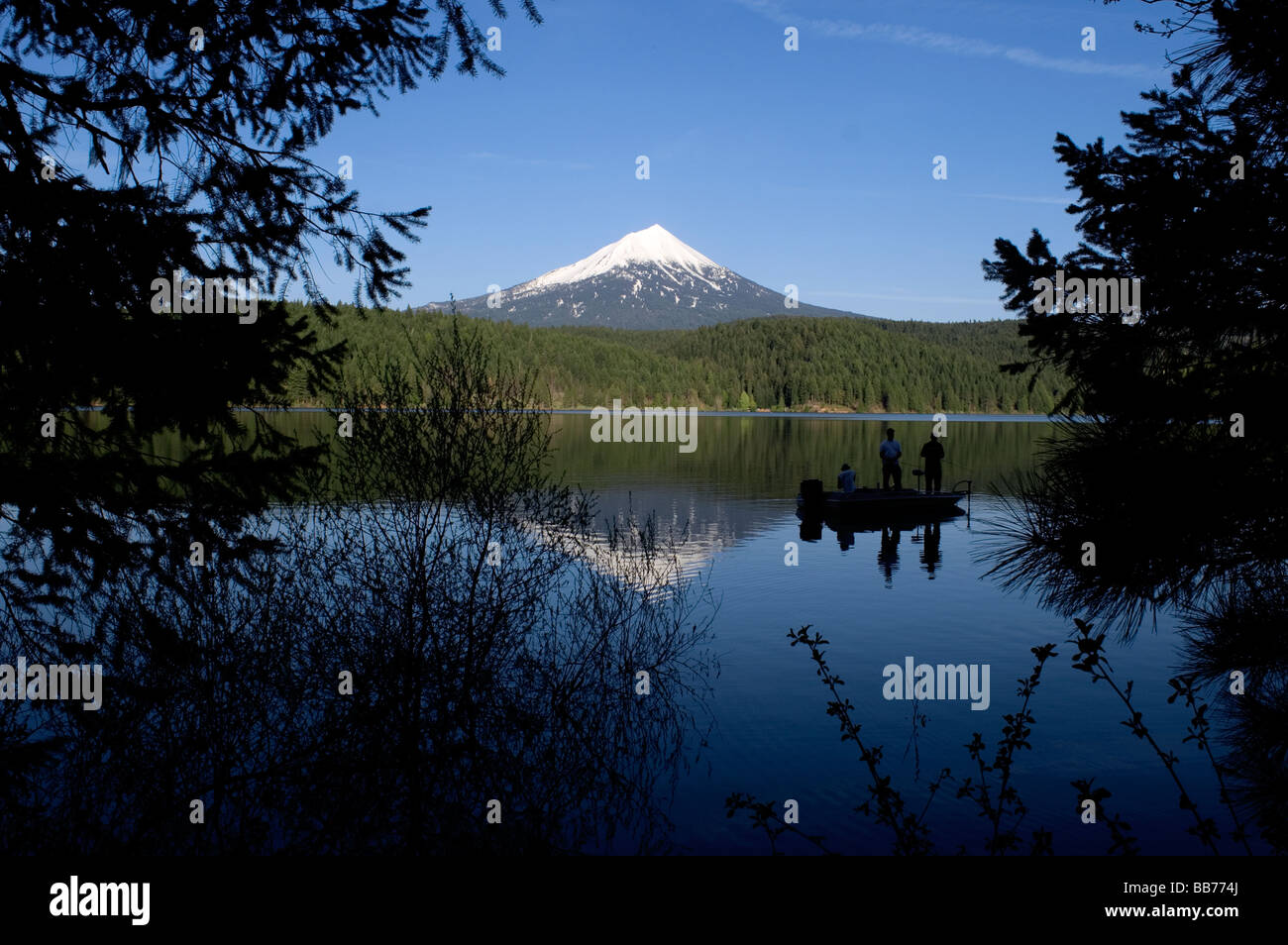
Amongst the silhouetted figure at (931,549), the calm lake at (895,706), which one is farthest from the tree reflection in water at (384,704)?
the silhouetted figure at (931,549)

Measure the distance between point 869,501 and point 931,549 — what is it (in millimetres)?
4745

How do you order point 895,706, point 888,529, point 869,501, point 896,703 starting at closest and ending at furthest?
point 895,706, point 896,703, point 888,529, point 869,501

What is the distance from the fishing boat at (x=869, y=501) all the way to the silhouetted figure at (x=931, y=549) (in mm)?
1031

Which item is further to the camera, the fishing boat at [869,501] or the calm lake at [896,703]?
the fishing boat at [869,501]

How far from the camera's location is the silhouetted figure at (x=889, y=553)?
66.4 ft

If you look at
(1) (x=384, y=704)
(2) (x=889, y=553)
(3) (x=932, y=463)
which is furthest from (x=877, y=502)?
(1) (x=384, y=704)

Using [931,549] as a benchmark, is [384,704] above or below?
above

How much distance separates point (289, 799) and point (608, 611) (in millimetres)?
6085

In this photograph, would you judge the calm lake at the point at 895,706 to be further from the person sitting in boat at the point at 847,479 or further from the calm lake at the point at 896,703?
the person sitting in boat at the point at 847,479

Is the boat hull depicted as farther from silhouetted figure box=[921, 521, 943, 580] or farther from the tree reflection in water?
the tree reflection in water

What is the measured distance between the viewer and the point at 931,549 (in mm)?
23500

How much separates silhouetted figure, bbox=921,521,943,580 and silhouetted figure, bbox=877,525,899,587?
686 millimetres

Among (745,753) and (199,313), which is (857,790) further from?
(199,313)

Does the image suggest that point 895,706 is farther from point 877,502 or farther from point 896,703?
point 877,502
